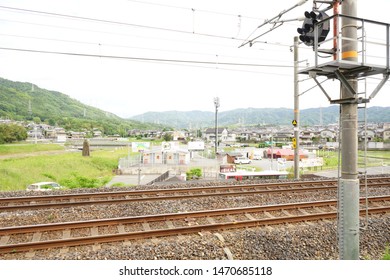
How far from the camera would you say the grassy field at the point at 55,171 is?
1714 cm

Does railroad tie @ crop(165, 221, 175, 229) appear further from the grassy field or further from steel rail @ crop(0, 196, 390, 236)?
the grassy field

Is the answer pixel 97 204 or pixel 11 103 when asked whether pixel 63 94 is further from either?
pixel 97 204

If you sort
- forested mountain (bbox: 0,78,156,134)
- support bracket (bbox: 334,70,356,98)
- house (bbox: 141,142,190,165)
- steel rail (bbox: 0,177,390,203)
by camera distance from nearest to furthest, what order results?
support bracket (bbox: 334,70,356,98), steel rail (bbox: 0,177,390,203), house (bbox: 141,142,190,165), forested mountain (bbox: 0,78,156,134)

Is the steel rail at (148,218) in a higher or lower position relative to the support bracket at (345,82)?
lower

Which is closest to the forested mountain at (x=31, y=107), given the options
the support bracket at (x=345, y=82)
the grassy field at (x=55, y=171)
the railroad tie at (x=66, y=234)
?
the grassy field at (x=55, y=171)

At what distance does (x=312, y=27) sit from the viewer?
4.05 meters

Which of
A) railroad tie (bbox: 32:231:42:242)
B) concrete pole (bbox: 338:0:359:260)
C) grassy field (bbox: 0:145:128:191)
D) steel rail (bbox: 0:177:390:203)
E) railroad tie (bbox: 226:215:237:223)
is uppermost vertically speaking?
concrete pole (bbox: 338:0:359:260)

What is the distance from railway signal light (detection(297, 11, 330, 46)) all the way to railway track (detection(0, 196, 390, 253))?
4.16 metres

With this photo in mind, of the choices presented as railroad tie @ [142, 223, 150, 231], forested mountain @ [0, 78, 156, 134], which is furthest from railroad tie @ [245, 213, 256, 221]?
forested mountain @ [0, 78, 156, 134]

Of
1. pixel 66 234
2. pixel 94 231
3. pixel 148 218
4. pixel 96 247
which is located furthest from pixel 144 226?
pixel 66 234

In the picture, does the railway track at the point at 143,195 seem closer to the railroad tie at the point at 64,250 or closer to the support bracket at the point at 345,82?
the railroad tie at the point at 64,250

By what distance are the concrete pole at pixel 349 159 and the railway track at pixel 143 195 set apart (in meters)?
5.23

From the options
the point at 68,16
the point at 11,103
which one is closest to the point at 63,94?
the point at 11,103

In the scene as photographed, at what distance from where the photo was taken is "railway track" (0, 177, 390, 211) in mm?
7805
